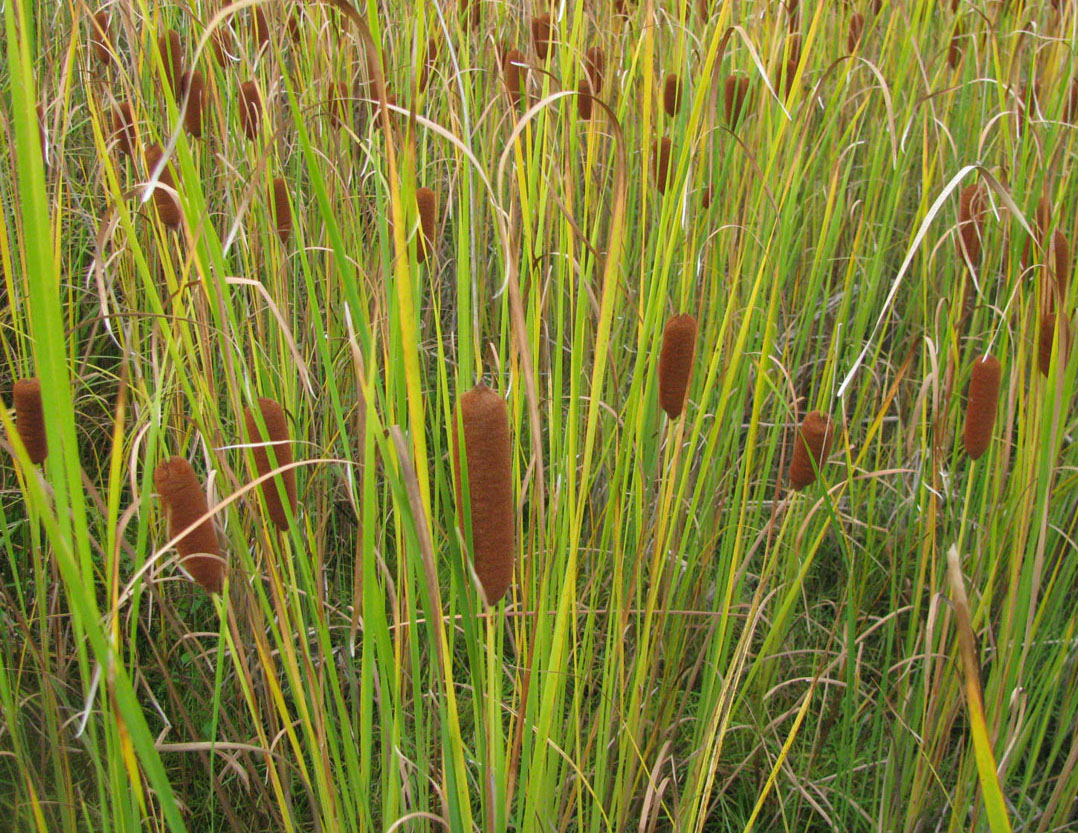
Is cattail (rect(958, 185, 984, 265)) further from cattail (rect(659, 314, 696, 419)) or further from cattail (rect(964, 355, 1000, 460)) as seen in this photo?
cattail (rect(659, 314, 696, 419))

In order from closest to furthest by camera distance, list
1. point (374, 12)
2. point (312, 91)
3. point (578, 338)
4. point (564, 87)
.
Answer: point (374, 12) → point (578, 338) → point (564, 87) → point (312, 91)

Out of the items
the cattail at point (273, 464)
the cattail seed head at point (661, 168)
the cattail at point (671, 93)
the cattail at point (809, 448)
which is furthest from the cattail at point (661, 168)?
the cattail at point (273, 464)

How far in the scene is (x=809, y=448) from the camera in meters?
0.79

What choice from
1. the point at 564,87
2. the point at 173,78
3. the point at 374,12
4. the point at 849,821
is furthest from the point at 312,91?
the point at 849,821

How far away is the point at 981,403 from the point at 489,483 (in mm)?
484

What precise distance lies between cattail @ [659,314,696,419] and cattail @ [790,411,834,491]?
14cm

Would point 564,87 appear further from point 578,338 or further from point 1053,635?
point 1053,635

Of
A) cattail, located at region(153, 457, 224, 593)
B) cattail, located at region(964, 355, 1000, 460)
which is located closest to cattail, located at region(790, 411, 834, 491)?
cattail, located at region(964, 355, 1000, 460)

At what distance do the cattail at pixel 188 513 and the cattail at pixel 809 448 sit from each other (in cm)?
49

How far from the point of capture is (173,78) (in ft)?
2.95

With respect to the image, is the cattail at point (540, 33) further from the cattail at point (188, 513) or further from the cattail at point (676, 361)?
the cattail at point (188, 513)

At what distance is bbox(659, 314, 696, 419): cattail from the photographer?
671 millimetres

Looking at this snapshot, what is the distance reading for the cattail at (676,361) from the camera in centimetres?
67

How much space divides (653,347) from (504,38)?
1093 mm
